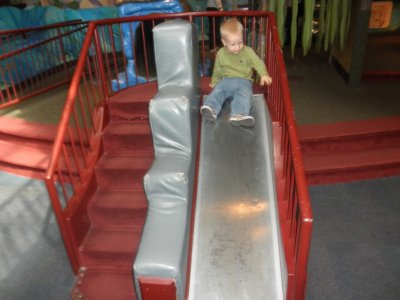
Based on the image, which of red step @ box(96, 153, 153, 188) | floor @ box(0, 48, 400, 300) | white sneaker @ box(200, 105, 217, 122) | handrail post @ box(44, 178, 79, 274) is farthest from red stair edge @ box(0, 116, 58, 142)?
white sneaker @ box(200, 105, 217, 122)

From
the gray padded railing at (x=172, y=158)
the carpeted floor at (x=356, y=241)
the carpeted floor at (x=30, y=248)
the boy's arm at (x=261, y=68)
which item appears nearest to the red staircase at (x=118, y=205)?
the carpeted floor at (x=30, y=248)

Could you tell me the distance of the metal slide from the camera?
226 cm

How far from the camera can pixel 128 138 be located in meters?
3.80

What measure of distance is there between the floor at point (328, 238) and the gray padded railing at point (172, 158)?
1222 mm

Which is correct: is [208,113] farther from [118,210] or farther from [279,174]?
[118,210]

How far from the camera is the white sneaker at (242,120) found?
10.3ft

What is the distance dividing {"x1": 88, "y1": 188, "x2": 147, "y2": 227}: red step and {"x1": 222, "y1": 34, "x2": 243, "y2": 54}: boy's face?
5.50 ft

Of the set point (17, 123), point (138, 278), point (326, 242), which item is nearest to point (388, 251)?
point (326, 242)

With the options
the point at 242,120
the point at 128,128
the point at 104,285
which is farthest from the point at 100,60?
the point at 104,285

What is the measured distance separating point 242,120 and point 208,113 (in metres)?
0.31

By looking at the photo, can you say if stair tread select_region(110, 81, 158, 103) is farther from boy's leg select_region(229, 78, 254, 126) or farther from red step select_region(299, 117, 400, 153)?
red step select_region(299, 117, 400, 153)

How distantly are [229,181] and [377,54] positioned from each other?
5916mm

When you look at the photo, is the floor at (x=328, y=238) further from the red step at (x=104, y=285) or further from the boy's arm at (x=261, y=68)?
the boy's arm at (x=261, y=68)

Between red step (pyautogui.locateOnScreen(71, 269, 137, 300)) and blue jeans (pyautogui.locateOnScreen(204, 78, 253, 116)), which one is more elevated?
blue jeans (pyautogui.locateOnScreen(204, 78, 253, 116))
